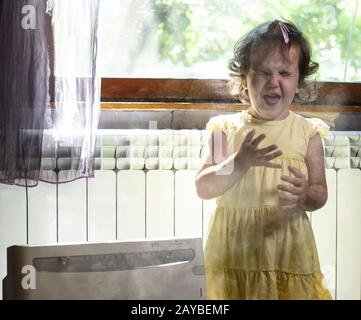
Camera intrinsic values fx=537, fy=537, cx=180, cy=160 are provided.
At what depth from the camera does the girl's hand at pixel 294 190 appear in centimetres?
109

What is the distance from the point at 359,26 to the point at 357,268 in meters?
0.52

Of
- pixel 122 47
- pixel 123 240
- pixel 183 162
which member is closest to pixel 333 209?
pixel 183 162

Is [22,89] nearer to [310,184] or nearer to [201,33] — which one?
[201,33]

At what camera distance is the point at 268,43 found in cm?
107

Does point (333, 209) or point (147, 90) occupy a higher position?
point (147, 90)

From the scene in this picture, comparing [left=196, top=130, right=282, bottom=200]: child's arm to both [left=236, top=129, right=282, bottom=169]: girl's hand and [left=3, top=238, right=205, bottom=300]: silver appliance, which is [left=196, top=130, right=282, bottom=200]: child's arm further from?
[left=3, top=238, right=205, bottom=300]: silver appliance

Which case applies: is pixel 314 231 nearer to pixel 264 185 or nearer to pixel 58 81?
pixel 264 185

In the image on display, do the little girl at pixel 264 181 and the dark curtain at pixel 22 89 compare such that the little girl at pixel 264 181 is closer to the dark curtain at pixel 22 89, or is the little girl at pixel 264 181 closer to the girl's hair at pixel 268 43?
the girl's hair at pixel 268 43

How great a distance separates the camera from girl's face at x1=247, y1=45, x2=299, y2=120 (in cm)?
107

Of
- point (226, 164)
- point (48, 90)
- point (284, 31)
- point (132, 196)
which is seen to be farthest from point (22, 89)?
point (284, 31)

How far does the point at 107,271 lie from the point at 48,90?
0.38 metres

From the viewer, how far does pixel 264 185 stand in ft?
3.58

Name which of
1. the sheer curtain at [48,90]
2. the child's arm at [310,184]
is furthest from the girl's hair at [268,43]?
the sheer curtain at [48,90]
